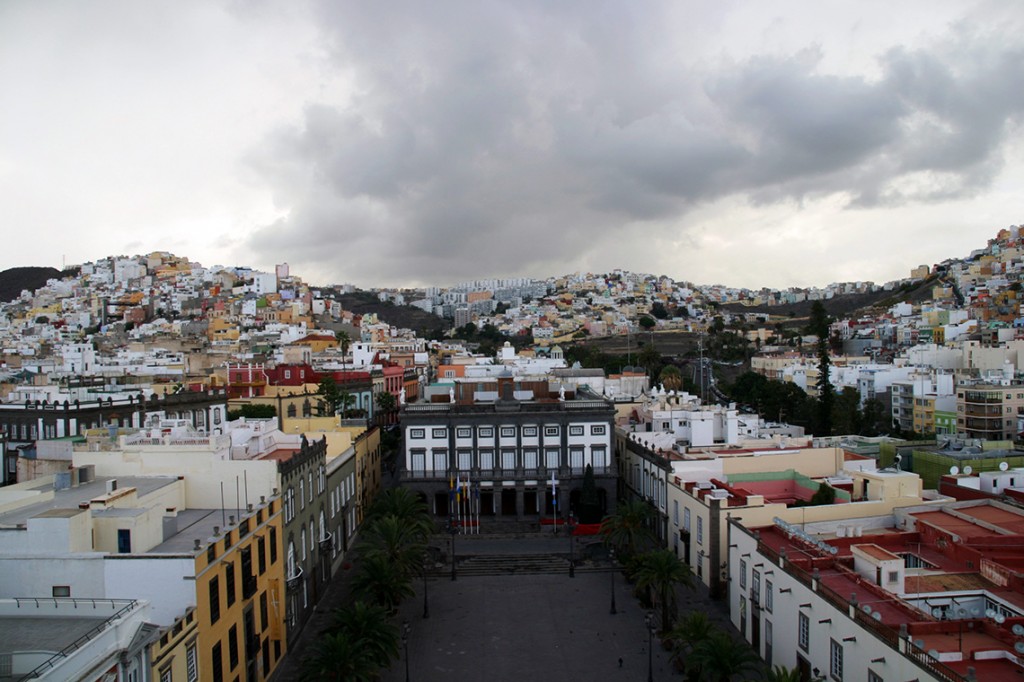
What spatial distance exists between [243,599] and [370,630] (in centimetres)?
368

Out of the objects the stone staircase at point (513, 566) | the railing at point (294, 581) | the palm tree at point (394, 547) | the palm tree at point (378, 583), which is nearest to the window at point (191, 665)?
the railing at point (294, 581)

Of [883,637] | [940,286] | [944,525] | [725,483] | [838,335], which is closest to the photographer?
[883,637]

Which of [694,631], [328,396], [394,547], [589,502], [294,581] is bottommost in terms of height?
[589,502]

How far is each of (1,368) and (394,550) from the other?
218 ft

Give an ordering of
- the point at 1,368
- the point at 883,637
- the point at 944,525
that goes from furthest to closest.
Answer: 1. the point at 1,368
2. the point at 944,525
3. the point at 883,637

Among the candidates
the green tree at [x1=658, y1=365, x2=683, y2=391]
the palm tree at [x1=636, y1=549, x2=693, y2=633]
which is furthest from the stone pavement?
the green tree at [x1=658, y1=365, x2=683, y2=391]

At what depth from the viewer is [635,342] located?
151 meters

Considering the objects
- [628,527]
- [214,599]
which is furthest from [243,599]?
[628,527]

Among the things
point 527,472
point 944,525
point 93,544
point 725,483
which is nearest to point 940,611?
point 944,525

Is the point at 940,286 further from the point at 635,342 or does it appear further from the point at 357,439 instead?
the point at 357,439

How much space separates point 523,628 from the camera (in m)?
28.9

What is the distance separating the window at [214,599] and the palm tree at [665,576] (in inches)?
588

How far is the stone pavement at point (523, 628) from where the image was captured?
25.1m

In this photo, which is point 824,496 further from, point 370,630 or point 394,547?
point 370,630
